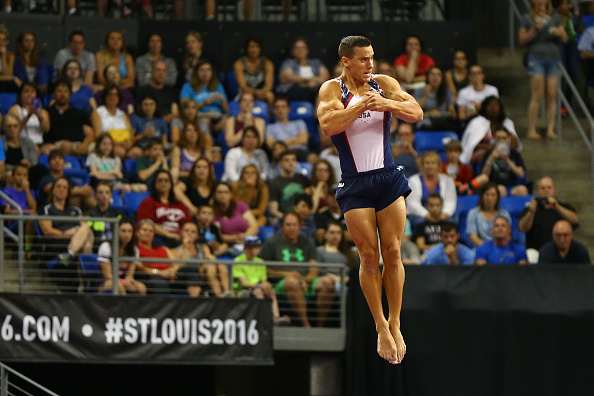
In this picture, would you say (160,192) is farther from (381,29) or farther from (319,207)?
(381,29)

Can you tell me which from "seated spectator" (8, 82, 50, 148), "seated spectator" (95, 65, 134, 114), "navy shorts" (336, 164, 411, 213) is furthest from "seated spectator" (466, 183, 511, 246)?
"navy shorts" (336, 164, 411, 213)

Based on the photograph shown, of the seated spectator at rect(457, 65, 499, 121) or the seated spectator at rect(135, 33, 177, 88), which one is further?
the seated spectator at rect(135, 33, 177, 88)

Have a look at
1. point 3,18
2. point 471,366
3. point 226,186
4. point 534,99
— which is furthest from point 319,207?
point 3,18

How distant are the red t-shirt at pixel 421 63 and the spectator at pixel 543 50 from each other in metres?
1.20

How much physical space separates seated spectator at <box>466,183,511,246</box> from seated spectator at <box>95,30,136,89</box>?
4.66 metres

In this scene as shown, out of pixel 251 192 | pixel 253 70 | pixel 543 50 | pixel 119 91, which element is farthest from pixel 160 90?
pixel 543 50

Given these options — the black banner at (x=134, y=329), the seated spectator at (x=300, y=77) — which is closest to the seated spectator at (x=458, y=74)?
the seated spectator at (x=300, y=77)

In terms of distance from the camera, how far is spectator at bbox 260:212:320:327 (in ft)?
36.9

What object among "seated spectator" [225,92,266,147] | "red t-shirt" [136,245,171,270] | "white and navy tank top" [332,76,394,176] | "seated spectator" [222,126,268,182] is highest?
"white and navy tank top" [332,76,394,176]

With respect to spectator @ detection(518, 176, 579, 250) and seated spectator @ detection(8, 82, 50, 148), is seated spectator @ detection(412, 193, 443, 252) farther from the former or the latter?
seated spectator @ detection(8, 82, 50, 148)

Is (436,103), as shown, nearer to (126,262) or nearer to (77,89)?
(77,89)

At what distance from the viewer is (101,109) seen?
13102mm

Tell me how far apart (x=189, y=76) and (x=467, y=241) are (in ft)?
14.2

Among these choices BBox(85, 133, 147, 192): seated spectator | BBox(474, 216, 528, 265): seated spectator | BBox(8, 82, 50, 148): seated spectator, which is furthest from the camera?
BBox(8, 82, 50, 148): seated spectator
